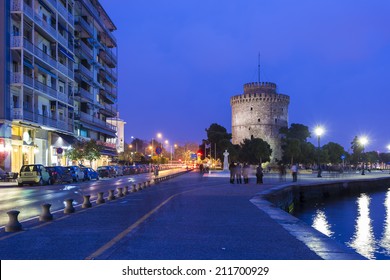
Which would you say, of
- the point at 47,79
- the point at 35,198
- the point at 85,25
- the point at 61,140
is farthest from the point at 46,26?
the point at 35,198

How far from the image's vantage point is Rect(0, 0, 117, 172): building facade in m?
39.8

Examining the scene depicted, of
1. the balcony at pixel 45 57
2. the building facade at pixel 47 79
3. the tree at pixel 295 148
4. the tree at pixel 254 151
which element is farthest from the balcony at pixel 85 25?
the tree at pixel 295 148

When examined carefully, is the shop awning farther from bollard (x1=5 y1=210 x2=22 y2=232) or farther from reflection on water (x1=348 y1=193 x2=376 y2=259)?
bollard (x1=5 y1=210 x2=22 y2=232)

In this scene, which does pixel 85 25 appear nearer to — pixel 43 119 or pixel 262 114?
pixel 43 119

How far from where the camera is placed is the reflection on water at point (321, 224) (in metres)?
20.8

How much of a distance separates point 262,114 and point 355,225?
8223 cm

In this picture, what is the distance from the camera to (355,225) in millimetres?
22547

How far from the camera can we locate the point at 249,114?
10456 centimetres

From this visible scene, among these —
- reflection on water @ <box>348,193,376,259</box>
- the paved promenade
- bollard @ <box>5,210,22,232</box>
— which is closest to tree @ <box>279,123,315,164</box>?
reflection on water @ <box>348,193,376,259</box>

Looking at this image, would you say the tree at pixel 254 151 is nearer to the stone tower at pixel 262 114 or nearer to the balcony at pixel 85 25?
the stone tower at pixel 262 114

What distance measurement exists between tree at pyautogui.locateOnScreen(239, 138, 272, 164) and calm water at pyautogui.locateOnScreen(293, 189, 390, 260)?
58.8 meters

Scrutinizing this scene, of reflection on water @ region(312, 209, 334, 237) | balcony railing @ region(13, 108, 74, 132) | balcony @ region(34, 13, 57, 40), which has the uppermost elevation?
balcony @ region(34, 13, 57, 40)
